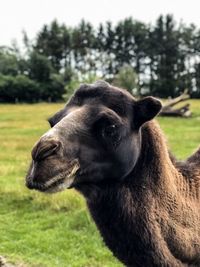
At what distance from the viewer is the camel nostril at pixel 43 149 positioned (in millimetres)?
3108

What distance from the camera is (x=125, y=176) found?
3.73m

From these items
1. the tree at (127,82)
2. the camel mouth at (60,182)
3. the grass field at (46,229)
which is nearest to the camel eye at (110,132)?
the camel mouth at (60,182)

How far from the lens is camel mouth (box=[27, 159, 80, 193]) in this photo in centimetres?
316

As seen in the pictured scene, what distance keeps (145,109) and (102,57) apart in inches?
3270

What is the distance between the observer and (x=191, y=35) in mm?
83125

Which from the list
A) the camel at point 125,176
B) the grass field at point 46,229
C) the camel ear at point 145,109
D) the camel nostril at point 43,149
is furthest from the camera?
the grass field at point 46,229

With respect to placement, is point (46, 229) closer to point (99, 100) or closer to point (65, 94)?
point (99, 100)

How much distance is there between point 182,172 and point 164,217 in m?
0.59

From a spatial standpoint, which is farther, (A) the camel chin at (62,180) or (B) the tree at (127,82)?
(B) the tree at (127,82)

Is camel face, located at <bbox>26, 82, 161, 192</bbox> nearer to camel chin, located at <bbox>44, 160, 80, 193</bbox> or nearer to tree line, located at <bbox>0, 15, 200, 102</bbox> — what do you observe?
camel chin, located at <bbox>44, 160, 80, 193</bbox>

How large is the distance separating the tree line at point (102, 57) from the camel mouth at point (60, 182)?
65008 millimetres

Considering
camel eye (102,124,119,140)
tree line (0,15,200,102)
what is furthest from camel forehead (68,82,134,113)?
tree line (0,15,200,102)

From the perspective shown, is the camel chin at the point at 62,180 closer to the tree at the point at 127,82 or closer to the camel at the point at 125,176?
the camel at the point at 125,176

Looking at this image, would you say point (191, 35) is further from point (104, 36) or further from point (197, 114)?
point (197, 114)
